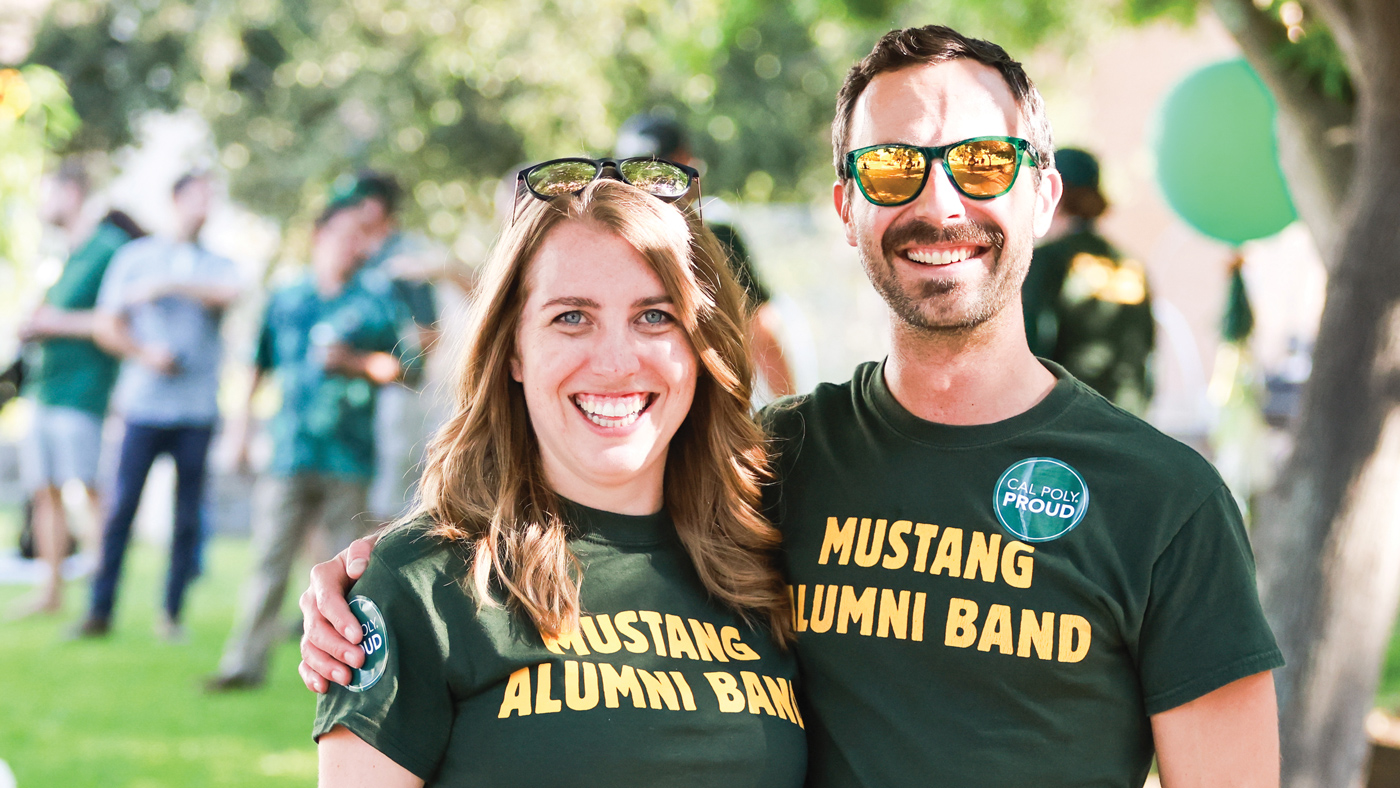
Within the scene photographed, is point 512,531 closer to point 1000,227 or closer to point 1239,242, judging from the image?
point 1000,227

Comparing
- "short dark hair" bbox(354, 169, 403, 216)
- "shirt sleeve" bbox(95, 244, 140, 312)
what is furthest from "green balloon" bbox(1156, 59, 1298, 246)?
"shirt sleeve" bbox(95, 244, 140, 312)

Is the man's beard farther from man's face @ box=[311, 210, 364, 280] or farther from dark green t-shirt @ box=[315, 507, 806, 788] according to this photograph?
man's face @ box=[311, 210, 364, 280]

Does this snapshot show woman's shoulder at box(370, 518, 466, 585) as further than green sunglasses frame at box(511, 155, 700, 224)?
No

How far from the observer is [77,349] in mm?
7062

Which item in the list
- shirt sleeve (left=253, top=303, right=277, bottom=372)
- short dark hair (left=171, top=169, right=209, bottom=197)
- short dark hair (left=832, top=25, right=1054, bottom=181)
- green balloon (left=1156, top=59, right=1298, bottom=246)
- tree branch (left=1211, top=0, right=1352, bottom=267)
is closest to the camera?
short dark hair (left=832, top=25, right=1054, bottom=181)

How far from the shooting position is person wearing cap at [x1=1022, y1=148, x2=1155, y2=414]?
436 centimetres

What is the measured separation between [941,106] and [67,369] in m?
6.48

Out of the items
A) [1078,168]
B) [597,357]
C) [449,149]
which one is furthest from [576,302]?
[449,149]

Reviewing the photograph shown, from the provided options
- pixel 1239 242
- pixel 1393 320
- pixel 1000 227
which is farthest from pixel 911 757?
pixel 1239 242

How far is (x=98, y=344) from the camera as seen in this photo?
6859mm

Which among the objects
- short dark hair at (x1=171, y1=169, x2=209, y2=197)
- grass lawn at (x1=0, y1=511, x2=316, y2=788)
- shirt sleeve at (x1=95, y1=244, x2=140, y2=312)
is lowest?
grass lawn at (x1=0, y1=511, x2=316, y2=788)

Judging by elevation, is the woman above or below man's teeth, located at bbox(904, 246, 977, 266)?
below

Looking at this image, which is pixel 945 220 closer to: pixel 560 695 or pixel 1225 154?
pixel 560 695

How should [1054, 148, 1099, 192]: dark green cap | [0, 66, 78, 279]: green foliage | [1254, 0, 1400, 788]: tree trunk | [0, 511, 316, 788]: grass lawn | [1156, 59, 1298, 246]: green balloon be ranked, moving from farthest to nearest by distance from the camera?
[1156, 59, 1298, 246]: green balloon, [0, 511, 316, 788]: grass lawn, [1054, 148, 1099, 192]: dark green cap, [0, 66, 78, 279]: green foliage, [1254, 0, 1400, 788]: tree trunk
